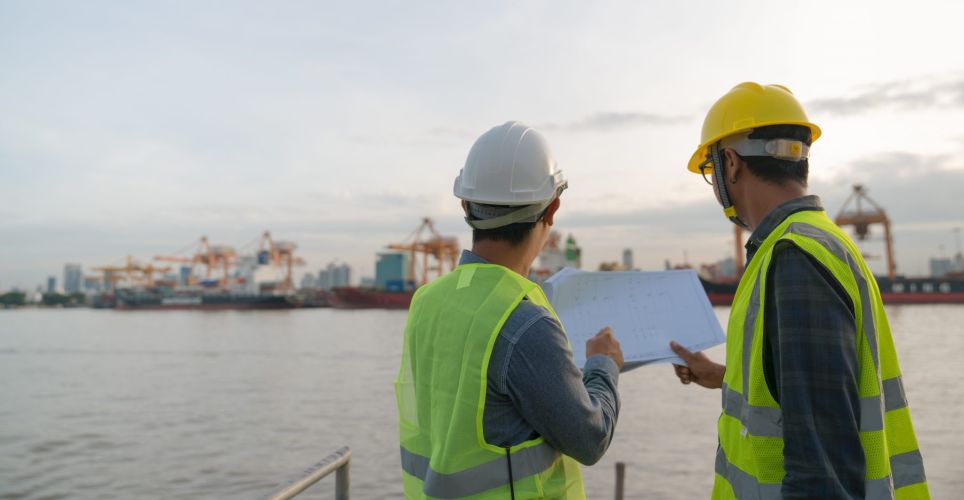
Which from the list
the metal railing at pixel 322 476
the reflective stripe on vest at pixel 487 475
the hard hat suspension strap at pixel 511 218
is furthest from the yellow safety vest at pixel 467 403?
the metal railing at pixel 322 476

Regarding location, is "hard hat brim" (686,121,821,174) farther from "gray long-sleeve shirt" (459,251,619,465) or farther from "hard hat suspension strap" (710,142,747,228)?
"gray long-sleeve shirt" (459,251,619,465)

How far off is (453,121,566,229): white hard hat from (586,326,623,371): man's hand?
39 centimetres

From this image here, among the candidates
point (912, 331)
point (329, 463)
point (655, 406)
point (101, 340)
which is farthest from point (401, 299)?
point (329, 463)

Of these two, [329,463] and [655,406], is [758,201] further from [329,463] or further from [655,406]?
[655,406]

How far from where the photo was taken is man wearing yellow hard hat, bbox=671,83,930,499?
3.68ft

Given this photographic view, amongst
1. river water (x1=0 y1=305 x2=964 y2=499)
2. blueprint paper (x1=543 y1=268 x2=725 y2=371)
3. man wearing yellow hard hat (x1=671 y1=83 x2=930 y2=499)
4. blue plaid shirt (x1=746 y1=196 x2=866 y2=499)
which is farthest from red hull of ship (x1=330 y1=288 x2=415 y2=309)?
blue plaid shirt (x1=746 y1=196 x2=866 y2=499)

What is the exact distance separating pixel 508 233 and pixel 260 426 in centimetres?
1163

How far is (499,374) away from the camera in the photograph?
1.31 meters

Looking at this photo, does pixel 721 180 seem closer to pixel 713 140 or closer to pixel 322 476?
pixel 713 140

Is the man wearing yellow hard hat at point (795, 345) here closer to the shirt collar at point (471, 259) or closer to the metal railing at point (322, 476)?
the shirt collar at point (471, 259)

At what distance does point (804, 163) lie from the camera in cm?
150

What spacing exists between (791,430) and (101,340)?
39691 millimetres

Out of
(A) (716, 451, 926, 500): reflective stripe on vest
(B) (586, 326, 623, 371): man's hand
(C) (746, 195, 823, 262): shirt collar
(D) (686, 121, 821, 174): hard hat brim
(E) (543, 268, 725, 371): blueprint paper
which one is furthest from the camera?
(E) (543, 268, 725, 371): blueprint paper

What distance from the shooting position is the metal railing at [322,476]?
1.60m
